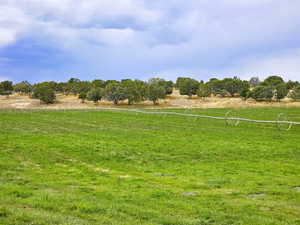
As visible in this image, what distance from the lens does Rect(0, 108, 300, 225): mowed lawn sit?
6309 mm

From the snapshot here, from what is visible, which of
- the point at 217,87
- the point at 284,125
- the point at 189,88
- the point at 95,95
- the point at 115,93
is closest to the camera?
Result: the point at 284,125

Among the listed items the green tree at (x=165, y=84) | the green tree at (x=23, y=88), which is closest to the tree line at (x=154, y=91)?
the green tree at (x=165, y=84)

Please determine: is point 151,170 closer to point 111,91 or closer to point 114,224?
point 114,224

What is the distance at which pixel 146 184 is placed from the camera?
30.8ft

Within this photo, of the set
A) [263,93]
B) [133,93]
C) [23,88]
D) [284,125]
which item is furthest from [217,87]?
[284,125]

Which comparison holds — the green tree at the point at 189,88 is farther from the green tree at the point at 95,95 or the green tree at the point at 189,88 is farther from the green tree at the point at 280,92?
the green tree at the point at 95,95

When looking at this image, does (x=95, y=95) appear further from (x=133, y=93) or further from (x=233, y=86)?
(x=233, y=86)

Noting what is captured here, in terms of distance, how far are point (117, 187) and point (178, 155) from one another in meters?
6.39

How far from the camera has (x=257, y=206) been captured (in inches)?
282

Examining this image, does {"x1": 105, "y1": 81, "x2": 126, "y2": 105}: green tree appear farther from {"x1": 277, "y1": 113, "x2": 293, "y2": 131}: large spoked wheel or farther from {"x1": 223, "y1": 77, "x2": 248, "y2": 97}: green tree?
{"x1": 277, "y1": 113, "x2": 293, "y2": 131}: large spoked wheel

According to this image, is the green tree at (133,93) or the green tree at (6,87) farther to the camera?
the green tree at (6,87)

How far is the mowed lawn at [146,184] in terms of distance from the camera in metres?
6.31

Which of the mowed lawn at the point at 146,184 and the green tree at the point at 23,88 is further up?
the green tree at the point at 23,88

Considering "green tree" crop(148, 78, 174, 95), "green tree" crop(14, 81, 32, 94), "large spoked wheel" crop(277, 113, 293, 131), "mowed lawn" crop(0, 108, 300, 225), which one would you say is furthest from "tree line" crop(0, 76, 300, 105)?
"mowed lawn" crop(0, 108, 300, 225)
